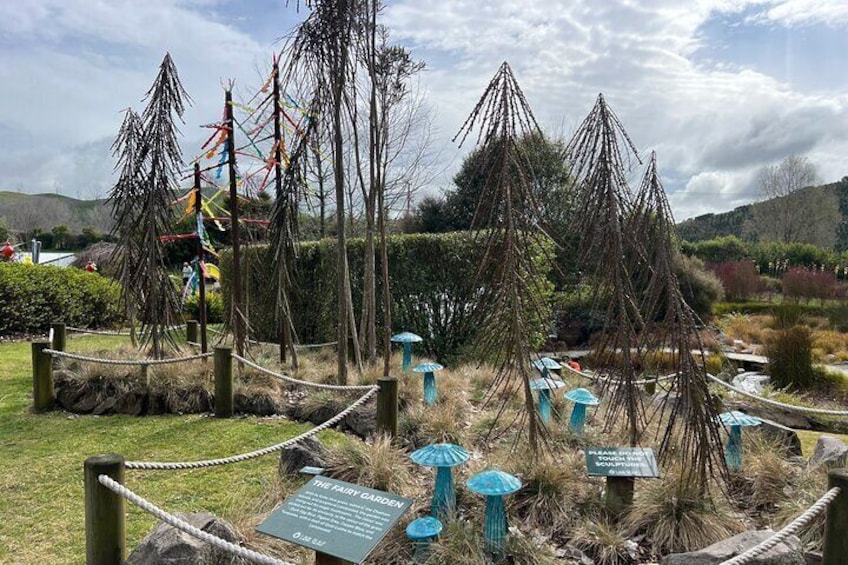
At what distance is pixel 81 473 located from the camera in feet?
14.0

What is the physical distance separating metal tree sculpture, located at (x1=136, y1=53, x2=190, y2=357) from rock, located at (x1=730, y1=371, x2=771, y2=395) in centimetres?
787

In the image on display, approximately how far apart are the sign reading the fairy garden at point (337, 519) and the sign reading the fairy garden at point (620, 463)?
1.28 metres

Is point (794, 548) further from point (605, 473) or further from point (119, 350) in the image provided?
point (119, 350)

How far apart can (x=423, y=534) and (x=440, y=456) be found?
38 cm

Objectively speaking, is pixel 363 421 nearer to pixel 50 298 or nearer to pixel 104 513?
pixel 104 513

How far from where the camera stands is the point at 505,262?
3.03m

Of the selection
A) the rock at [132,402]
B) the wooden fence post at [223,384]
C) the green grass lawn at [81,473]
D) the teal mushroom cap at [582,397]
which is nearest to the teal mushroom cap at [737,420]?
the teal mushroom cap at [582,397]

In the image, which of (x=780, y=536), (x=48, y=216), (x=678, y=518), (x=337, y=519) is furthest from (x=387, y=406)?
(x=48, y=216)

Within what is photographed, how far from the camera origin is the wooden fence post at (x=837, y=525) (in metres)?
2.35

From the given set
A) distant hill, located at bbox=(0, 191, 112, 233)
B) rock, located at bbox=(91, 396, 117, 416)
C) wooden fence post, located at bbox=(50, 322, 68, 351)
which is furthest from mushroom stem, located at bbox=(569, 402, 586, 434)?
distant hill, located at bbox=(0, 191, 112, 233)

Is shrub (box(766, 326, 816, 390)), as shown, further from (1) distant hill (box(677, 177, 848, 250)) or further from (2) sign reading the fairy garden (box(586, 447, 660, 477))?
(1) distant hill (box(677, 177, 848, 250))

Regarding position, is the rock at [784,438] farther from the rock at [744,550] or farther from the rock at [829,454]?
the rock at [744,550]

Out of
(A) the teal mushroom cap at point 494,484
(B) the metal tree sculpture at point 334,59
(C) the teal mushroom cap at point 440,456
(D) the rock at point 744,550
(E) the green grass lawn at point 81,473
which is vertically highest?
(B) the metal tree sculpture at point 334,59

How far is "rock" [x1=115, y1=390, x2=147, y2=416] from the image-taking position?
5.92 m
